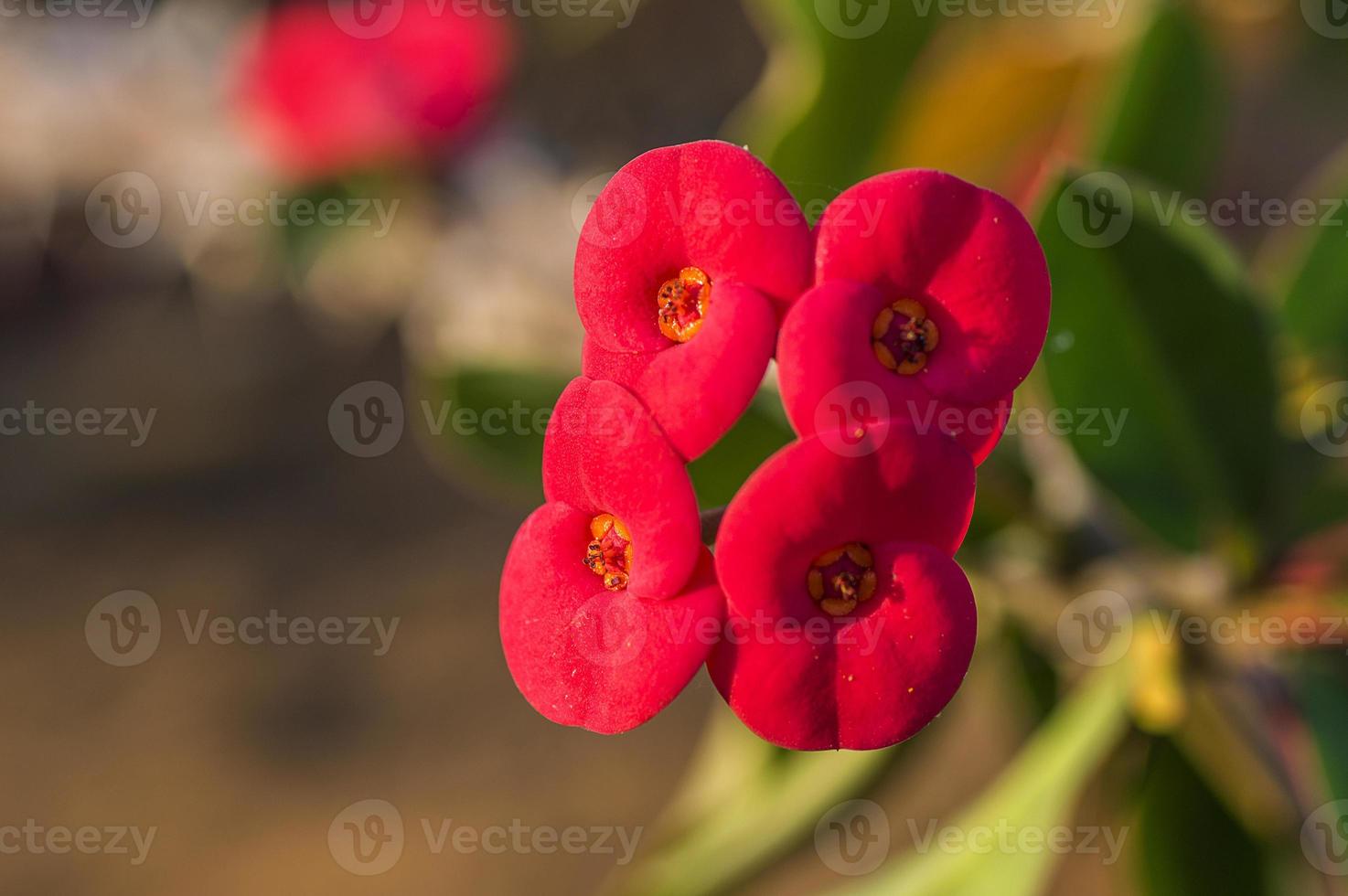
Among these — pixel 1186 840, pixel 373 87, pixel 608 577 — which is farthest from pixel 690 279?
pixel 373 87

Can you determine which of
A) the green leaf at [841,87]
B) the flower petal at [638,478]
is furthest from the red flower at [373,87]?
the flower petal at [638,478]

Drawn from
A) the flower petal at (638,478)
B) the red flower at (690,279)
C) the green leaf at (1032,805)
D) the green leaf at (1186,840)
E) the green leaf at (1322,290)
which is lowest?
the green leaf at (1186,840)

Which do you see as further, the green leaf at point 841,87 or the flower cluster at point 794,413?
the green leaf at point 841,87

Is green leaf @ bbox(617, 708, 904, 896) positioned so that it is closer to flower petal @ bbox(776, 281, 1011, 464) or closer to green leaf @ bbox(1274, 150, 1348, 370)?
green leaf @ bbox(1274, 150, 1348, 370)

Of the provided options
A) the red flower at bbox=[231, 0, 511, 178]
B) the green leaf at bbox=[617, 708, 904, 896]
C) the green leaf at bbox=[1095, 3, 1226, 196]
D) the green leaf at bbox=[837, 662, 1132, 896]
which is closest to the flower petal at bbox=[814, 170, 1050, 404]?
the green leaf at bbox=[837, 662, 1132, 896]

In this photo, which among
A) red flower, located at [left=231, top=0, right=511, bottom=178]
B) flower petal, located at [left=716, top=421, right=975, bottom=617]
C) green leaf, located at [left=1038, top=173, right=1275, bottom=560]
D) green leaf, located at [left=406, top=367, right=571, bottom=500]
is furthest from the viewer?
red flower, located at [left=231, top=0, right=511, bottom=178]

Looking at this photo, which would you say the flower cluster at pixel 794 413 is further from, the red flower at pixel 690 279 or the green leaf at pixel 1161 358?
the green leaf at pixel 1161 358

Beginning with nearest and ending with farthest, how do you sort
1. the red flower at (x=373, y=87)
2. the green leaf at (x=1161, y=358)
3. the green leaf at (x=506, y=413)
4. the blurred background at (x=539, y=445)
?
the green leaf at (x=1161, y=358) → the blurred background at (x=539, y=445) → the green leaf at (x=506, y=413) → the red flower at (x=373, y=87)
